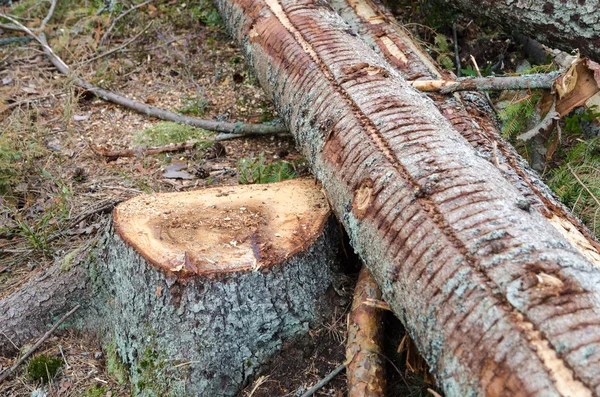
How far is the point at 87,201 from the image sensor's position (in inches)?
143

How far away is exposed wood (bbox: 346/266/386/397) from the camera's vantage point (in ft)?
7.53

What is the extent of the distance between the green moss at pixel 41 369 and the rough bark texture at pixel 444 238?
163 cm

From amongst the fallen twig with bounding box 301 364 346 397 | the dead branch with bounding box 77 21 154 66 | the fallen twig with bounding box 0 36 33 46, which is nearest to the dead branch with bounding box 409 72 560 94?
the fallen twig with bounding box 301 364 346 397

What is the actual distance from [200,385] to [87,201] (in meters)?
1.69

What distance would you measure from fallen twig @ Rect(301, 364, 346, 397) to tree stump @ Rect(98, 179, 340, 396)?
25 cm

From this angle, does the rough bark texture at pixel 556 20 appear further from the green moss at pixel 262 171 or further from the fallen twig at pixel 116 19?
the fallen twig at pixel 116 19

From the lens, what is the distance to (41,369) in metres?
2.79

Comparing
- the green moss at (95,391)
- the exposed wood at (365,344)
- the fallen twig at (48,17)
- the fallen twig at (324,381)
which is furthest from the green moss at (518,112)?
the fallen twig at (48,17)

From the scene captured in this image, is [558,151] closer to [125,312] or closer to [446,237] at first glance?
[446,237]

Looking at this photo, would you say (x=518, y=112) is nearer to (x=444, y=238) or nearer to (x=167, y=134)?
(x=444, y=238)

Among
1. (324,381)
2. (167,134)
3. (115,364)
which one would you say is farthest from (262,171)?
(324,381)

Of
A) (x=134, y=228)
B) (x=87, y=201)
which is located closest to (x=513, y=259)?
(x=134, y=228)

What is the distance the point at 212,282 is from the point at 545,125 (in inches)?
81.9

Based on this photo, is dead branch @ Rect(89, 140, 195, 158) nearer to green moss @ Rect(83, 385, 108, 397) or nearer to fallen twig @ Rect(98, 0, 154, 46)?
fallen twig @ Rect(98, 0, 154, 46)
